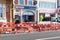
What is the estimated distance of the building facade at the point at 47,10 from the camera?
189 feet

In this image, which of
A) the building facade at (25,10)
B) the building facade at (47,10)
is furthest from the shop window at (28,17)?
A: the building facade at (47,10)

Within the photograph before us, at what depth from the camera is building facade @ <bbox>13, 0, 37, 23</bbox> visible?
52247 millimetres

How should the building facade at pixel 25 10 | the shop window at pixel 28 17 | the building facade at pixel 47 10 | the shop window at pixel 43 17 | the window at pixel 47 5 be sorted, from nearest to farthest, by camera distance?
the building facade at pixel 25 10, the shop window at pixel 28 17, the shop window at pixel 43 17, the building facade at pixel 47 10, the window at pixel 47 5

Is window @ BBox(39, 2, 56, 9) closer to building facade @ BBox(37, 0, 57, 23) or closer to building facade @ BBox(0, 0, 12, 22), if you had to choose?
building facade @ BBox(37, 0, 57, 23)

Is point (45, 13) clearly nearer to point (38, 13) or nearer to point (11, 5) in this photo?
point (38, 13)

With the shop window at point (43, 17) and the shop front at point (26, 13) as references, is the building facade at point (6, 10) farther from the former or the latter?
the shop window at point (43, 17)

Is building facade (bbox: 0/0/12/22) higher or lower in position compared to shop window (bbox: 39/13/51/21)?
higher

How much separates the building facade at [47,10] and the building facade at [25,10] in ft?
6.59

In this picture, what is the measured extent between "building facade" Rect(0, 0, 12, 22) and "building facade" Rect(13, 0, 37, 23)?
47.1 inches

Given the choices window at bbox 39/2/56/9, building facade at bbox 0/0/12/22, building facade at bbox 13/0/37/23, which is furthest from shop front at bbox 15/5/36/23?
window at bbox 39/2/56/9

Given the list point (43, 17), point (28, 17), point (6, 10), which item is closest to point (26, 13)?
point (28, 17)

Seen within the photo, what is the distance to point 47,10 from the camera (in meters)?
59.0

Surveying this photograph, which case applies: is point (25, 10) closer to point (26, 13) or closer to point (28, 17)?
point (26, 13)

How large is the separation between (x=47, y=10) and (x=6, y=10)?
1258 cm
